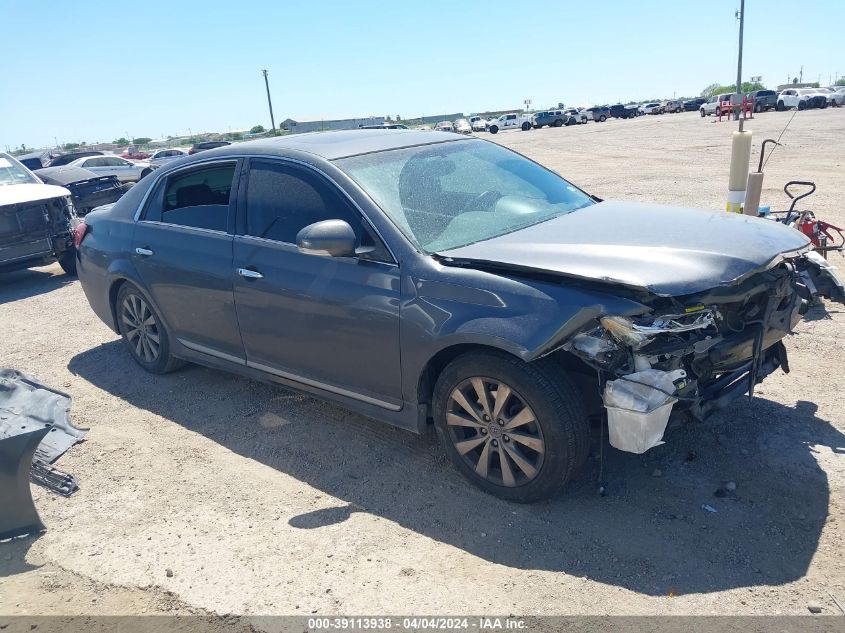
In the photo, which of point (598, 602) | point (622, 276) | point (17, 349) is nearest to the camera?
point (598, 602)

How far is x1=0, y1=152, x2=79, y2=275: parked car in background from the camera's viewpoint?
8812 mm

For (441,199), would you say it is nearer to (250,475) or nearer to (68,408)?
(250,475)

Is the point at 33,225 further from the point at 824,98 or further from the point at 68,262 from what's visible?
the point at 824,98

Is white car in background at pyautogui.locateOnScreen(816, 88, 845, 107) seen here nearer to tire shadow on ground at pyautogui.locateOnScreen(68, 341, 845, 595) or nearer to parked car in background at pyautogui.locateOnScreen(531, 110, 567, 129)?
parked car in background at pyautogui.locateOnScreen(531, 110, 567, 129)

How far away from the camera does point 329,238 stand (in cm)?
363

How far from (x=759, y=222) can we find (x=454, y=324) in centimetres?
196

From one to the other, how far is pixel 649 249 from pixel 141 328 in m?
4.06

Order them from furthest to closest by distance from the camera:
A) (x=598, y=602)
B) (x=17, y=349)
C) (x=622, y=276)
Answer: (x=17, y=349) < (x=622, y=276) < (x=598, y=602)

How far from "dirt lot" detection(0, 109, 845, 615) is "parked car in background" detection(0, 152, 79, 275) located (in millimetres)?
4796

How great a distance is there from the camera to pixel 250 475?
407 centimetres

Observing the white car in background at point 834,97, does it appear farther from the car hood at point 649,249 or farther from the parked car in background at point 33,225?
the car hood at point 649,249

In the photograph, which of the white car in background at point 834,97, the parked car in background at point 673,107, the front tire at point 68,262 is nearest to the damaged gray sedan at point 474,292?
the front tire at point 68,262

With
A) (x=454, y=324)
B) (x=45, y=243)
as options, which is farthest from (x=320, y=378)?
(x=45, y=243)

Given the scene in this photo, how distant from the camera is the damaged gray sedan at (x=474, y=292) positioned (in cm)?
315
